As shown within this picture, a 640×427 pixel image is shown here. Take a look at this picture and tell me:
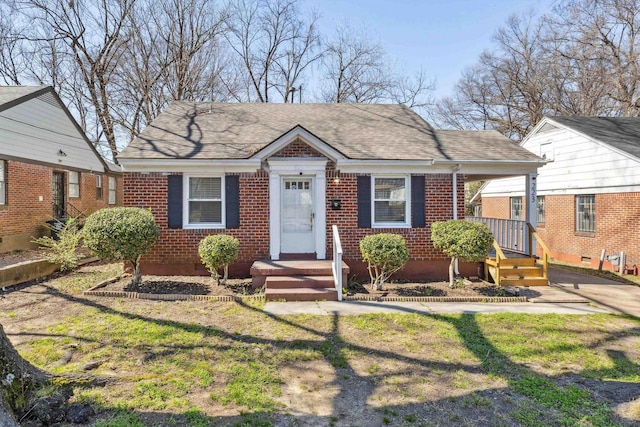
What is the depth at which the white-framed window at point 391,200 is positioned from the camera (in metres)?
9.43

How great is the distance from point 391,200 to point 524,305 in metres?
3.81

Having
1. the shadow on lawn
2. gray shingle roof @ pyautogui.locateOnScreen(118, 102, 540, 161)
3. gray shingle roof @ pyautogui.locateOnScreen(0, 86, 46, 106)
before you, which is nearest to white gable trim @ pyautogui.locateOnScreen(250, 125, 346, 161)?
gray shingle roof @ pyautogui.locateOnScreen(118, 102, 540, 161)

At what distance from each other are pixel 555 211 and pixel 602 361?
37.4ft

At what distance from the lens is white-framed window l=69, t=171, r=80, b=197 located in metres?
15.7

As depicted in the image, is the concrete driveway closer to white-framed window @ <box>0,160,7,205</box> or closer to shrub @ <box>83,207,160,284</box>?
shrub @ <box>83,207,160,284</box>

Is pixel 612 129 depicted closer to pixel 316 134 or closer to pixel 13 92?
pixel 316 134

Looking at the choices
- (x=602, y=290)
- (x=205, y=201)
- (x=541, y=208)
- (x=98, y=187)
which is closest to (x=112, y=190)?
(x=98, y=187)

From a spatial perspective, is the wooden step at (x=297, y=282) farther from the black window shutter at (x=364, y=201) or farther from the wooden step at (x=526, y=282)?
the wooden step at (x=526, y=282)

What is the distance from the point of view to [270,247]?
912 cm

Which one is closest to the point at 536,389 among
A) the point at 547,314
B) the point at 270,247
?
the point at 547,314

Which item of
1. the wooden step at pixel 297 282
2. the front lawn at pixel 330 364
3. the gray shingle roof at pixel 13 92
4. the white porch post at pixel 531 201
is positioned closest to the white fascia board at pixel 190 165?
the wooden step at pixel 297 282

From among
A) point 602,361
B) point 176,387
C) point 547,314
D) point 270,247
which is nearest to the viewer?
point 176,387

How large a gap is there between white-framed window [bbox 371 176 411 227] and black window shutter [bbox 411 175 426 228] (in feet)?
0.42

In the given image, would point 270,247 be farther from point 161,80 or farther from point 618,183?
point 161,80
